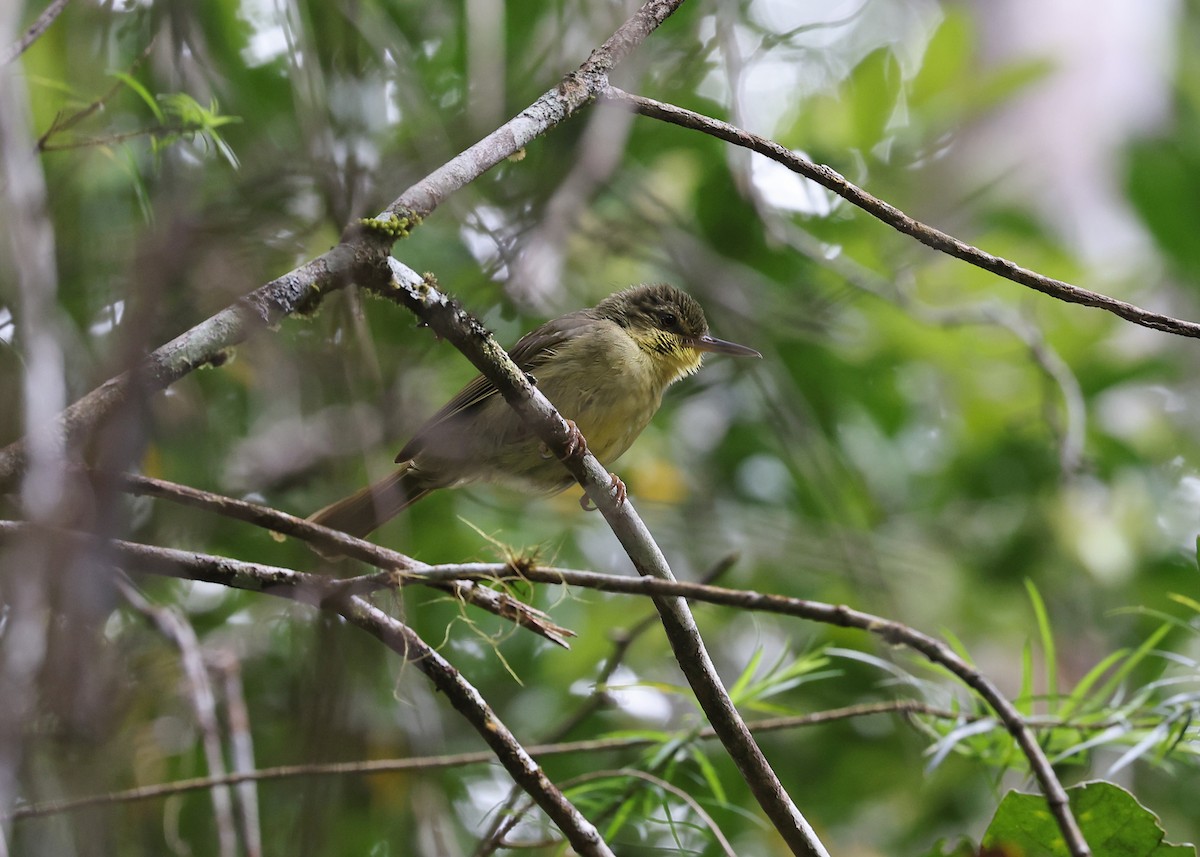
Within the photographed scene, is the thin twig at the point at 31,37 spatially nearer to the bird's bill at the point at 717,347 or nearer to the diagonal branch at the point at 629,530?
the diagonal branch at the point at 629,530

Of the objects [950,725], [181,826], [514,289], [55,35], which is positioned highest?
[55,35]

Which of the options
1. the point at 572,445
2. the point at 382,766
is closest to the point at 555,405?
the point at 572,445

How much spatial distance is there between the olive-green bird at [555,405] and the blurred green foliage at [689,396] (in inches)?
8.5

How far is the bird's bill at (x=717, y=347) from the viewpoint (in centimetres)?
451

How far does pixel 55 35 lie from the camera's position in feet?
12.7

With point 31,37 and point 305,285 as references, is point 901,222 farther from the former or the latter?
point 31,37

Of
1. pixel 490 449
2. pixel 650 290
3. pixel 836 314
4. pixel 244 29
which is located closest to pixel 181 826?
pixel 490 449

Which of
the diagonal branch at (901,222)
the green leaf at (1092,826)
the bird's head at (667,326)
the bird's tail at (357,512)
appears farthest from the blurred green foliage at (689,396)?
the diagonal branch at (901,222)

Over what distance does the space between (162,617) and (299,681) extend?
1.14 metres

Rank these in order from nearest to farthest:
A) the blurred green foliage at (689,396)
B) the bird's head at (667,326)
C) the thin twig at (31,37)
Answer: the thin twig at (31,37)
the blurred green foliage at (689,396)
the bird's head at (667,326)

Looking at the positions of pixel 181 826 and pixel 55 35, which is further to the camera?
pixel 181 826

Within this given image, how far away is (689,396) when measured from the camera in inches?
224

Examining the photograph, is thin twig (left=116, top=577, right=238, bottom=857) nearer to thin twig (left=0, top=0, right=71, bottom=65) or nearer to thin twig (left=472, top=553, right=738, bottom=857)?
thin twig (left=472, top=553, right=738, bottom=857)

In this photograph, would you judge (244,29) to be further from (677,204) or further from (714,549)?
(714,549)
